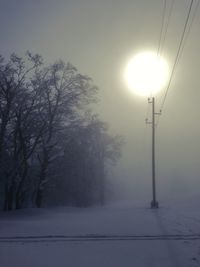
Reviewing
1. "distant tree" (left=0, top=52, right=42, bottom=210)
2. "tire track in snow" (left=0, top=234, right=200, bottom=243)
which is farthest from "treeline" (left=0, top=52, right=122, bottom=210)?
"tire track in snow" (left=0, top=234, right=200, bottom=243)

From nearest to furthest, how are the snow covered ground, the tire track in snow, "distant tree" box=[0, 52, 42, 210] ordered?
the snow covered ground → the tire track in snow → "distant tree" box=[0, 52, 42, 210]

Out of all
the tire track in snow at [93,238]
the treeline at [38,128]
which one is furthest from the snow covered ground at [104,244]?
the treeline at [38,128]

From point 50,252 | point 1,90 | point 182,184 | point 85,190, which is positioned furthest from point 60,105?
point 182,184

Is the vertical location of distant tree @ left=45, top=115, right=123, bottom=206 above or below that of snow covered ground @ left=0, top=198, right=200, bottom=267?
above

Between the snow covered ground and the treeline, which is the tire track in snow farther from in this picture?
the treeline

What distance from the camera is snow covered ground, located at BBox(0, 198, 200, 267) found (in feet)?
40.8

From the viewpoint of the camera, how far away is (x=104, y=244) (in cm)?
1509

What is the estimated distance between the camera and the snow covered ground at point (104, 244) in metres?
12.4

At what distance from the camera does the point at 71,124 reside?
119 ft

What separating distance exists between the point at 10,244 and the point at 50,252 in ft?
7.98

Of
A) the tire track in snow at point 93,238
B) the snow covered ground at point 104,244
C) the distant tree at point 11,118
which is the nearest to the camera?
the snow covered ground at point 104,244

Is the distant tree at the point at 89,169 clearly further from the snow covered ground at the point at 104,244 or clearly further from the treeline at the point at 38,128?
the snow covered ground at the point at 104,244

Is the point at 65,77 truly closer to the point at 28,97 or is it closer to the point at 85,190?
the point at 28,97

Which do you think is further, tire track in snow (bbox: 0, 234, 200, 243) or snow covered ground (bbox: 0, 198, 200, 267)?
tire track in snow (bbox: 0, 234, 200, 243)
